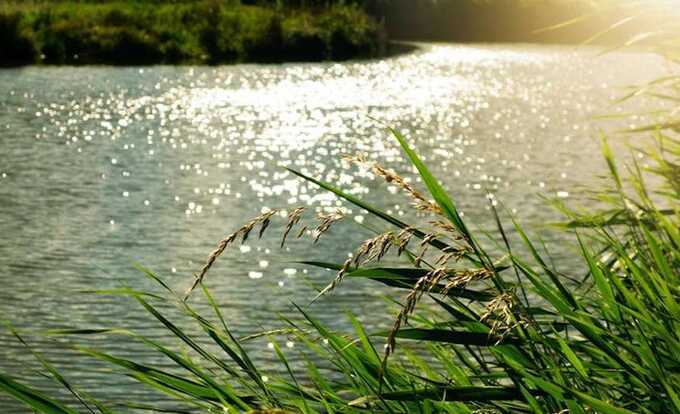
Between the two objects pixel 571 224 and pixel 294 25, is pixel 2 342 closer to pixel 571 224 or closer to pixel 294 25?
pixel 571 224

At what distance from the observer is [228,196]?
1552 centimetres

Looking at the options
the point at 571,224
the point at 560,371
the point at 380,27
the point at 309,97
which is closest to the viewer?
the point at 560,371

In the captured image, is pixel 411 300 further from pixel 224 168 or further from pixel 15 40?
pixel 15 40

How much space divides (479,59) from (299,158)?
29.0 m

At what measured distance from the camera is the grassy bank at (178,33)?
35.7 m

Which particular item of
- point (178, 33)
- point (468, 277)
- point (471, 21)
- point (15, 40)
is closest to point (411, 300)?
point (468, 277)

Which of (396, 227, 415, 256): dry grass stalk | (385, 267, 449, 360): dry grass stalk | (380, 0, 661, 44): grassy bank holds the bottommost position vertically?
(380, 0, 661, 44): grassy bank

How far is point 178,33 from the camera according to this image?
38312 mm

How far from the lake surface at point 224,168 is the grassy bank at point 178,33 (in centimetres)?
175

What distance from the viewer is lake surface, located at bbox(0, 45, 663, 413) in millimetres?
9617

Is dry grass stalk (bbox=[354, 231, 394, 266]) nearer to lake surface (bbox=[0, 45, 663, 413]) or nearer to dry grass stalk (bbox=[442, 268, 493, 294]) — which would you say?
dry grass stalk (bbox=[442, 268, 493, 294])

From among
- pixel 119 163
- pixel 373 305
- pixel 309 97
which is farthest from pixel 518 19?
pixel 373 305

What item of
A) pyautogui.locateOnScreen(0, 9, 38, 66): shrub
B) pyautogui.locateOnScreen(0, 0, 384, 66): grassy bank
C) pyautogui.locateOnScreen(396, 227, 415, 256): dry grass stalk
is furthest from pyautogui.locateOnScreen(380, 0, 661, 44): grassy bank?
pyautogui.locateOnScreen(396, 227, 415, 256): dry grass stalk

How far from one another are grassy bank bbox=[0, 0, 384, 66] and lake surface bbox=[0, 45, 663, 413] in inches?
69.0
